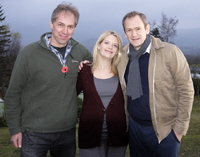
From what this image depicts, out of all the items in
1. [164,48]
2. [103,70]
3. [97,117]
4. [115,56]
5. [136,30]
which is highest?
[136,30]

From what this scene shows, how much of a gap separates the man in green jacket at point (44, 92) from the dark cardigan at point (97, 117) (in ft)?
0.63

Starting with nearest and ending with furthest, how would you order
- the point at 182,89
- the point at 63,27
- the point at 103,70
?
the point at 182,89
the point at 63,27
the point at 103,70

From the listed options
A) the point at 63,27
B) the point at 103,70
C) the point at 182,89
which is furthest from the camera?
the point at 103,70

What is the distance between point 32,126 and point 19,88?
504mm

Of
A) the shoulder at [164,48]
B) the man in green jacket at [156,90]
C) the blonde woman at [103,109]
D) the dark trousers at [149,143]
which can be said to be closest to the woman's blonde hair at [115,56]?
the blonde woman at [103,109]

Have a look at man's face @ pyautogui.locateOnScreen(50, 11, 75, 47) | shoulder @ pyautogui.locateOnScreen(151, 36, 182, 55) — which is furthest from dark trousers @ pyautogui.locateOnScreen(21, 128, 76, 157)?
shoulder @ pyautogui.locateOnScreen(151, 36, 182, 55)

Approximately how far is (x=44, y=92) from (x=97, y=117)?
744 mm

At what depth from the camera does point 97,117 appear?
131 inches

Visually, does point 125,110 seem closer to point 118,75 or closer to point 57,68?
point 118,75

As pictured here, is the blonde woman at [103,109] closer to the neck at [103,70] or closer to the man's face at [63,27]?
the neck at [103,70]

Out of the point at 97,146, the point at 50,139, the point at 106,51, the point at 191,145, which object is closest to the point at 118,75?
the point at 106,51

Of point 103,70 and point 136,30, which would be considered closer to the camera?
point 136,30

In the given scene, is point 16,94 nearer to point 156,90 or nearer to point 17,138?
point 17,138

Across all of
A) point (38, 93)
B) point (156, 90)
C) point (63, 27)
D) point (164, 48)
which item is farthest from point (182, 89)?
point (38, 93)
